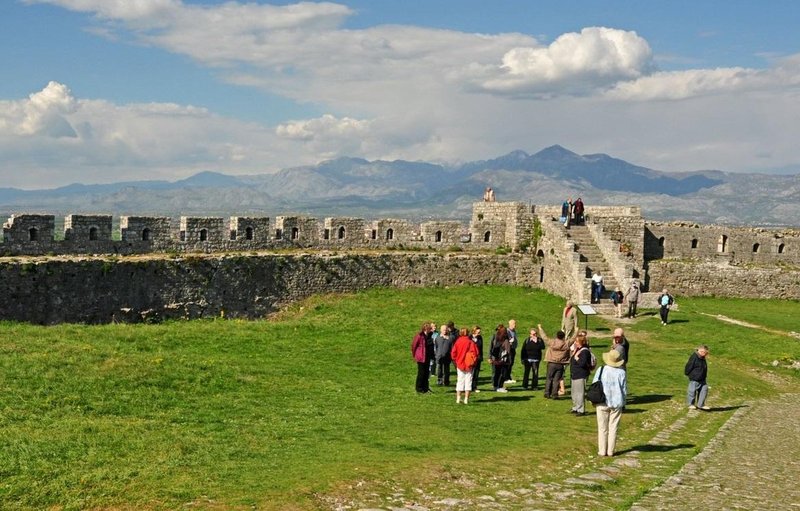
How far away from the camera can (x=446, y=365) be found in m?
21.2

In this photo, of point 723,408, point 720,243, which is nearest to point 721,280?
point 720,243

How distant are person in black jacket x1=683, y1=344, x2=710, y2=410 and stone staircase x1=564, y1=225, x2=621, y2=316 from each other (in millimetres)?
14731

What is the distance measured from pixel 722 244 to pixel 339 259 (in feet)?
71.8

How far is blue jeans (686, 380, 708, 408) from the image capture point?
19312 millimetres

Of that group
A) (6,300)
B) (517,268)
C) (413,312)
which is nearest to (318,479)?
(6,300)

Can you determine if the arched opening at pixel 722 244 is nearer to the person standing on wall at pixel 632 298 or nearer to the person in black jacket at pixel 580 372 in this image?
the person standing on wall at pixel 632 298

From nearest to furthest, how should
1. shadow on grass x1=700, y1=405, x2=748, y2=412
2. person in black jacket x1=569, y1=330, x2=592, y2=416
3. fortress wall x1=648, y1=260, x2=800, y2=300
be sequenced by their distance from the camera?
person in black jacket x1=569, y1=330, x2=592, y2=416 < shadow on grass x1=700, y1=405, x2=748, y2=412 < fortress wall x1=648, y1=260, x2=800, y2=300

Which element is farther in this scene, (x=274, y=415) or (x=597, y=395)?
(x=274, y=415)

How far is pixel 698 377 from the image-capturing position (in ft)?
62.6

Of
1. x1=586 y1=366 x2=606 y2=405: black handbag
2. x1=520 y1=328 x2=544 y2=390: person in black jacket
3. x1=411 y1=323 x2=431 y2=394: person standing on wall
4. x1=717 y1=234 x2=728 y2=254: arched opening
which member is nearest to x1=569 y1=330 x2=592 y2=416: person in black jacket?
x1=520 y1=328 x2=544 y2=390: person in black jacket

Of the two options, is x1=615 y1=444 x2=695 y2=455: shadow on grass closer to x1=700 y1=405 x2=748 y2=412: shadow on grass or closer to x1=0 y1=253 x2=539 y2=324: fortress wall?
x1=700 y1=405 x2=748 y2=412: shadow on grass

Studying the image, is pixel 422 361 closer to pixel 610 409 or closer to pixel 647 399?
pixel 647 399

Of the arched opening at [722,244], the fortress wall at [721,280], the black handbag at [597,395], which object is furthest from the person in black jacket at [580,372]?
the arched opening at [722,244]

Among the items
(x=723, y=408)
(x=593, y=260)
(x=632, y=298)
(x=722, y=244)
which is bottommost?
(x=723, y=408)
